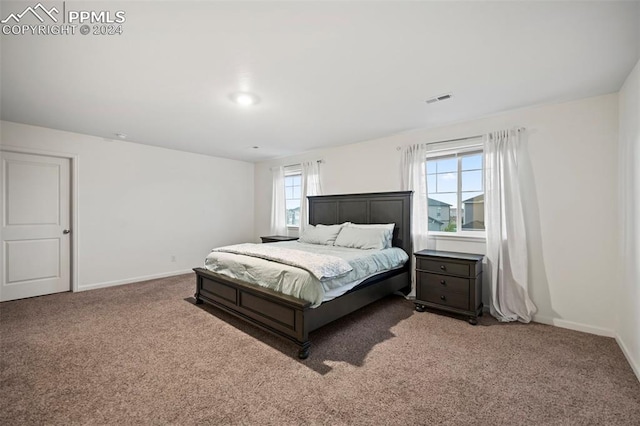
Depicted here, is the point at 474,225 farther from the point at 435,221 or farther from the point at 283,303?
the point at 283,303

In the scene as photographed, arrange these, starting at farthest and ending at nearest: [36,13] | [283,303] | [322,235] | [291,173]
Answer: [291,173]
[322,235]
[283,303]
[36,13]

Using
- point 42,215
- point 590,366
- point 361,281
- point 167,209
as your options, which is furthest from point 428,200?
point 42,215

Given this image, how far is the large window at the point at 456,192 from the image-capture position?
361cm

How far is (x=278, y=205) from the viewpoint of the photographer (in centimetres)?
595

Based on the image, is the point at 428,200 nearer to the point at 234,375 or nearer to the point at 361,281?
the point at 361,281

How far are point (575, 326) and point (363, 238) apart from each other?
7.92ft

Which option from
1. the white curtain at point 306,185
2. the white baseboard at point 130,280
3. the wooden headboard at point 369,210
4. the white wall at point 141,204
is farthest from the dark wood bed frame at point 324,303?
the white wall at point 141,204

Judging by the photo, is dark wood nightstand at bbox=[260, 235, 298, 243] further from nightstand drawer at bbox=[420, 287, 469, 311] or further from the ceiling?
nightstand drawer at bbox=[420, 287, 469, 311]

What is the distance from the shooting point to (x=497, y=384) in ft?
6.50

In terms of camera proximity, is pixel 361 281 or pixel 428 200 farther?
pixel 428 200

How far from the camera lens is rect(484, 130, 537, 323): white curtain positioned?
3090 millimetres

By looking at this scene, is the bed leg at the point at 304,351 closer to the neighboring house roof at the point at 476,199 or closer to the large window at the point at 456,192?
the large window at the point at 456,192

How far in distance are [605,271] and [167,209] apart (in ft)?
20.4

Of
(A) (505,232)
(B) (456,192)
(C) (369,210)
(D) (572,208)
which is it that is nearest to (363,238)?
(C) (369,210)
